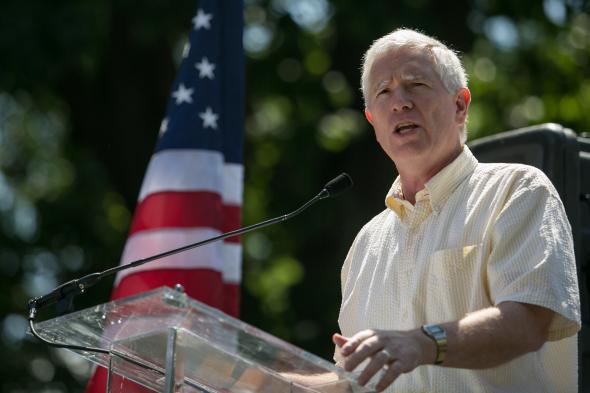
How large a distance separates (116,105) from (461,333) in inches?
342

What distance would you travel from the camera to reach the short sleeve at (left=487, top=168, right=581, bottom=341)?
9.24ft

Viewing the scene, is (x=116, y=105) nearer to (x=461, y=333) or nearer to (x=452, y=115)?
(x=452, y=115)

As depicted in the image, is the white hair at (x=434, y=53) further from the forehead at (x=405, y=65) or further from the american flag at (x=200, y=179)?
the american flag at (x=200, y=179)

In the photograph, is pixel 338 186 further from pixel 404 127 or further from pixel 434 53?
pixel 434 53

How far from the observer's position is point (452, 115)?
3477 mm

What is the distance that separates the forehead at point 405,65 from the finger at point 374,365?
1.17 metres

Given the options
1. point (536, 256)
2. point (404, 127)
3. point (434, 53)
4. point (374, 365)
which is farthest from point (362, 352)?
point (434, 53)

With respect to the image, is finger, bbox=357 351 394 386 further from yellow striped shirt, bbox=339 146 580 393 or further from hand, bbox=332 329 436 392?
yellow striped shirt, bbox=339 146 580 393

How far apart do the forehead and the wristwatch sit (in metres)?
1.01

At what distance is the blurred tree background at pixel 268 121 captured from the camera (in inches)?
392

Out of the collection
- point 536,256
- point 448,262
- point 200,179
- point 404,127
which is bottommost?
point 536,256

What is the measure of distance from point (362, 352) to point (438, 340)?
0.23 metres

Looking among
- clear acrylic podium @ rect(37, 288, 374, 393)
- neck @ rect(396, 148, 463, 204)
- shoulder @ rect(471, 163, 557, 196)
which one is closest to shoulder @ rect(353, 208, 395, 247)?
neck @ rect(396, 148, 463, 204)

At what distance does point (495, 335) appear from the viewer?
2.71 metres
